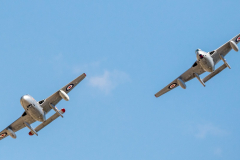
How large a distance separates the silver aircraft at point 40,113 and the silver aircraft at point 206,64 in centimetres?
1687

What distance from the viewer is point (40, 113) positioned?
69.9 m

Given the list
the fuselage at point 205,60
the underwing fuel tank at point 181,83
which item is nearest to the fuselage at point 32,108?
the underwing fuel tank at point 181,83

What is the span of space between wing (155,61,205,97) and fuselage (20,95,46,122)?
20775mm

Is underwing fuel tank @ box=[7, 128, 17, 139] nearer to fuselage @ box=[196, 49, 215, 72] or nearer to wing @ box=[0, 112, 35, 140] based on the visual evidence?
wing @ box=[0, 112, 35, 140]

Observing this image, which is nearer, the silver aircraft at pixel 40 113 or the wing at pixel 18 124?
the silver aircraft at pixel 40 113

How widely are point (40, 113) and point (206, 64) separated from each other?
28038mm

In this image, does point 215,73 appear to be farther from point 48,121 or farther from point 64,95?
point 48,121

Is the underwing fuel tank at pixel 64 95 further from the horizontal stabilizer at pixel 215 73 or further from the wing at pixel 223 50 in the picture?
the wing at pixel 223 50

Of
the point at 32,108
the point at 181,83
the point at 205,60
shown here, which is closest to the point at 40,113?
the point at 32,108

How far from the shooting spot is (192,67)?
241 ft

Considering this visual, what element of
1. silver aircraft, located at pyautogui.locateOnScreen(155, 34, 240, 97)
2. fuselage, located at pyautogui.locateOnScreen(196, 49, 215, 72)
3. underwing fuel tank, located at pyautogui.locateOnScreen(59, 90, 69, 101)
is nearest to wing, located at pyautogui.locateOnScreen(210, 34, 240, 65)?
silver aircraft, located at pyautogui.locateOnScreen(155, 34, 240, 97)

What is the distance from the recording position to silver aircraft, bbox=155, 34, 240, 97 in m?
69.0

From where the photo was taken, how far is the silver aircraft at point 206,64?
226 ft

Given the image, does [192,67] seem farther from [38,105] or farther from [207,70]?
[38,105]
